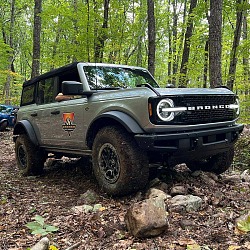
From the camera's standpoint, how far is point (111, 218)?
3.14 meters

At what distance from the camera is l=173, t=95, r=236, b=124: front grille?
3397 millimetres

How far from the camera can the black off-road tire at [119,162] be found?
352 cm

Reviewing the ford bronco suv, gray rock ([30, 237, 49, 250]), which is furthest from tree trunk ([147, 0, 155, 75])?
gray rock ([30, 237, 49, 250])

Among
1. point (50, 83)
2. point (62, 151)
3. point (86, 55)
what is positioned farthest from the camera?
point (86, 55)

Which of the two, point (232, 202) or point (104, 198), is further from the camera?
point (104, 198)

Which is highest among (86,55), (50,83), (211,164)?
(86,55)

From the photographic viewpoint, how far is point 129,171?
3.51 metres

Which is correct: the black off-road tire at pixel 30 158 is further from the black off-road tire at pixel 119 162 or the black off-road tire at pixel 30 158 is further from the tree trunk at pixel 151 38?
the tree trunk at pixel 151 38

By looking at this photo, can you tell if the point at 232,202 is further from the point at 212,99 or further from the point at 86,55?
the point at 86,55

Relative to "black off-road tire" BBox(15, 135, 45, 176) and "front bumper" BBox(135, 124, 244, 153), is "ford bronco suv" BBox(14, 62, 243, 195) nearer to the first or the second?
"front bumper" BBox(135, 124, 244, 153)

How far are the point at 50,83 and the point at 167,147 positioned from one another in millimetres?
3052

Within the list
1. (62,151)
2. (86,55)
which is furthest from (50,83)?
(86,55)

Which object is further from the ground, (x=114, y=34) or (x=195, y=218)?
(x=114, y=34)

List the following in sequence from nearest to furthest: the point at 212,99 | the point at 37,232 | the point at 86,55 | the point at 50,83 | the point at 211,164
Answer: the point at 37,232, the point at 212,99, the point at 211,164, the point at 50,83, the point at 86,55
